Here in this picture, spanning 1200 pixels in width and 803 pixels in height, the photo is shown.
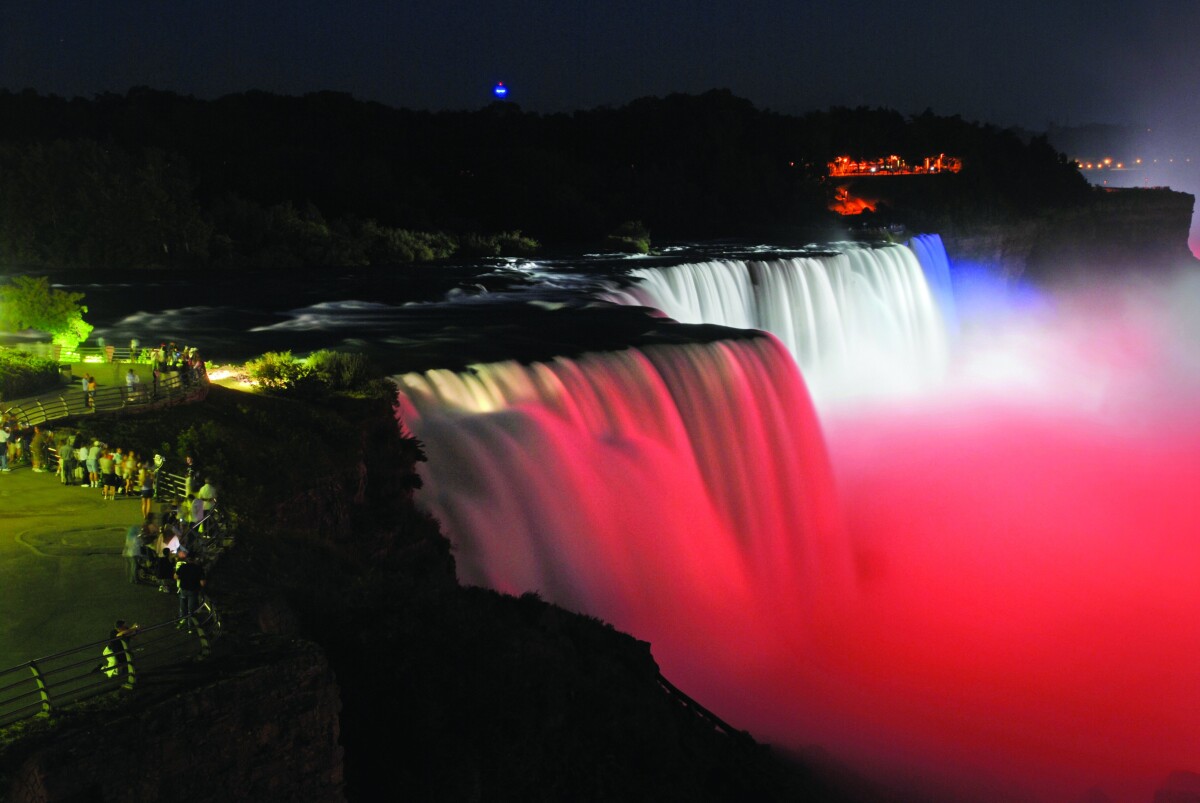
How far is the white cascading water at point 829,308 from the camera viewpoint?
29381 millimetres

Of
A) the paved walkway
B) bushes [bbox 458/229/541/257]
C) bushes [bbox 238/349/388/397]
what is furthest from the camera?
bushes [bbox 458/229/541/257]

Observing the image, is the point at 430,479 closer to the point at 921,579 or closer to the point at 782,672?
the point at 782,672

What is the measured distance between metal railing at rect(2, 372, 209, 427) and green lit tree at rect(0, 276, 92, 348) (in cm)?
679

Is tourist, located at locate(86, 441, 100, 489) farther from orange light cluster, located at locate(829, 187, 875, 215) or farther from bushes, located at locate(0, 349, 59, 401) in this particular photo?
orange light cluster, located at locate(829, 187, 875, 215)

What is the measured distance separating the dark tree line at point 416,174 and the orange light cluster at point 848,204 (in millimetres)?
1195

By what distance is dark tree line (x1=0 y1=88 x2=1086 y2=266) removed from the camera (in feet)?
131

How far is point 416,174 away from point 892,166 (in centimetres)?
3502

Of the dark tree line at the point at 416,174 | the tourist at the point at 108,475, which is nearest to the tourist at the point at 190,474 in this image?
the tourist at the point at 108,475

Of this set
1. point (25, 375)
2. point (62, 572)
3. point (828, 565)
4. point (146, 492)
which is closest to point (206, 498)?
point (146, 492)

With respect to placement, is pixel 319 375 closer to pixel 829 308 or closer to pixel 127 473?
pixel 127 473

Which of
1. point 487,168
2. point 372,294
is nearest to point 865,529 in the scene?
point 372,294

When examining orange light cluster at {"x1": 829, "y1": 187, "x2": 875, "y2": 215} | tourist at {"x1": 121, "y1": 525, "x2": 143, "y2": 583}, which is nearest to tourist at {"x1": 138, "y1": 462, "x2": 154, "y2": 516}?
tourist at {"x1": 121, "y1": 525, "x2": 143, "y2": 583}

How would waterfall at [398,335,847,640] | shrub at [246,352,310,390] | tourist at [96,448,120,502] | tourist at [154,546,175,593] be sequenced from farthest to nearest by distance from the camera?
shrub at [246,352,310,390], waterfall at [398,335,847,640], tourist at [96,448,120,502], tourist at [154,546,175,593]

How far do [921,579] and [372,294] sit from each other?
16186 millimetres
